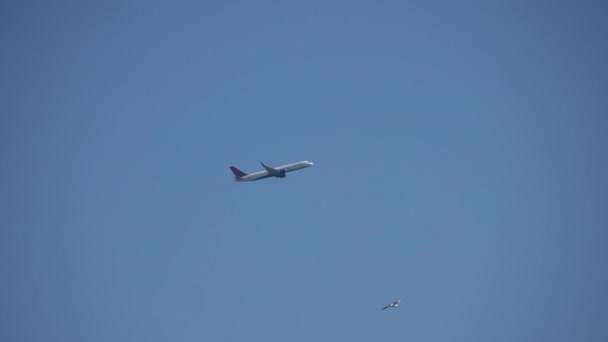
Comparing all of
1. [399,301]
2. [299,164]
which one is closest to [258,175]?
[299,164]

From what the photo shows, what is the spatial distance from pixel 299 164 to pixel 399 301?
127ft

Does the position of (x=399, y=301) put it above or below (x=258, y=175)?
below

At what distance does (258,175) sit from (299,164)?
379 inches

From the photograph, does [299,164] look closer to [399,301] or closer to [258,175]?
[258,175]

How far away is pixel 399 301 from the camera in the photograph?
182 m

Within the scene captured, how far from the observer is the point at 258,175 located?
197 metres

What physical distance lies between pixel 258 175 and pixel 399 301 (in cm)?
4291

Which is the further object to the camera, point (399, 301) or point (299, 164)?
point (299, 164)

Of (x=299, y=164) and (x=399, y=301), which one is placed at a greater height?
(x=299, y=164)

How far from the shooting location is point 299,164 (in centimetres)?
19712
